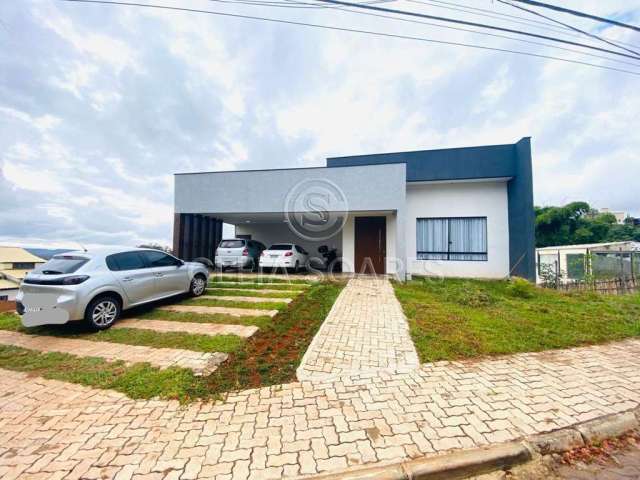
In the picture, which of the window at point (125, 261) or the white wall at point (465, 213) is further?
the white wall at point (465, 213)

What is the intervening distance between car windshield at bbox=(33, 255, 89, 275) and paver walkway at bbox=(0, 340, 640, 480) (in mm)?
1625

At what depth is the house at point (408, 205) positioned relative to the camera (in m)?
8.84

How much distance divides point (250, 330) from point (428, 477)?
123 inches

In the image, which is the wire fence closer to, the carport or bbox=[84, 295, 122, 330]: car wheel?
the carport

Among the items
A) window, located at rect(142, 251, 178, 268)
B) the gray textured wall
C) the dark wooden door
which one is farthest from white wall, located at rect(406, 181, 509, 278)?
window, located at rect(142, 251, 178, 268)

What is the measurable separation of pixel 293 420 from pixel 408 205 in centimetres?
985

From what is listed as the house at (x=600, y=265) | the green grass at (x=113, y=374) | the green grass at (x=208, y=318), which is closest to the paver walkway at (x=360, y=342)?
the green grass at (x=208, y=318)

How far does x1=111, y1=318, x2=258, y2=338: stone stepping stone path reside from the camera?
410 centimetres

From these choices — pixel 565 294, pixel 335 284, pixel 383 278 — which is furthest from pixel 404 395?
pixel 565 294

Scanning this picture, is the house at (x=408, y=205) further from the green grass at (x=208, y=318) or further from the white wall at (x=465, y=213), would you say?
the green grass at (x=208, y=318)

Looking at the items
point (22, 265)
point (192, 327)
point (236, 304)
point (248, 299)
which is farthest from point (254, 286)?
point (22, 265)

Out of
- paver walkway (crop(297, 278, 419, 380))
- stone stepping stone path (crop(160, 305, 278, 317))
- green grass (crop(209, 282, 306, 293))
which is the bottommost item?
paver walkway (crop(297, 278, 419, 380))

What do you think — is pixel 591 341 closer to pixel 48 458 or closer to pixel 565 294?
pixel 565 294

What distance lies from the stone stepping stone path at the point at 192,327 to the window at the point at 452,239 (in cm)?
833
